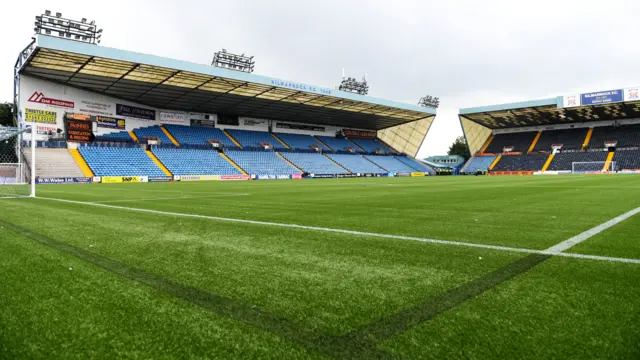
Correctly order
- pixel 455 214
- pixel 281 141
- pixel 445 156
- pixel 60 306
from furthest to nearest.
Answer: pixel 445 156, pixel 281 141, pixel 455 214, pixel 60 306

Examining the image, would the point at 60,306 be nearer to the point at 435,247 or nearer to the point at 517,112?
the point at 435,247

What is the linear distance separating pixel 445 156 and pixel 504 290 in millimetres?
110096

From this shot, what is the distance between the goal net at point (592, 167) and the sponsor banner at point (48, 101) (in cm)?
6152

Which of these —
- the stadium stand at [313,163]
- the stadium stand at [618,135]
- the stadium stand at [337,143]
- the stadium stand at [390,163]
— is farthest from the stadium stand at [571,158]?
the stadium stand at [313,163]

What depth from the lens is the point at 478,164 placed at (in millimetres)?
62969

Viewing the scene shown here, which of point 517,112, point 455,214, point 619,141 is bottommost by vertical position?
point 455,214

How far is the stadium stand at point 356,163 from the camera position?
51094 millimetres

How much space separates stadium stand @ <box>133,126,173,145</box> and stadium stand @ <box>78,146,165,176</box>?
2.66 meters

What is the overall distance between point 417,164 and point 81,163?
4813 cm

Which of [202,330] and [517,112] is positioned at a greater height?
[517,112]

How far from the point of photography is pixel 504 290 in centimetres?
248

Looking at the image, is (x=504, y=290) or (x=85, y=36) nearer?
(x=504, y=290)

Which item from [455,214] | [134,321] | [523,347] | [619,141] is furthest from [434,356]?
[619,141]

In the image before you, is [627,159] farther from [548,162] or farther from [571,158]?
[548,162]
